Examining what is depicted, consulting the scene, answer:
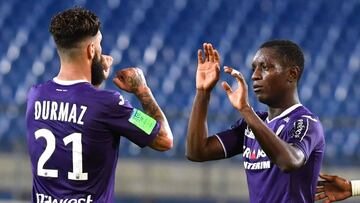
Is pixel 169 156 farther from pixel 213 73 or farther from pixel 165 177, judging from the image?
pixel 213 73

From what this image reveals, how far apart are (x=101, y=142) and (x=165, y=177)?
15.3 ft

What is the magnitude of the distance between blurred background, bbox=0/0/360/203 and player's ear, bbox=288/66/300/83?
176 inches

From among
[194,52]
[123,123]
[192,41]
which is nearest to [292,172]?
[123,123]

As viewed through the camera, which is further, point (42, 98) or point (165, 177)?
point (165, 177)

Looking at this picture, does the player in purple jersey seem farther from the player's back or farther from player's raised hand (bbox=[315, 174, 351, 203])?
the player's back

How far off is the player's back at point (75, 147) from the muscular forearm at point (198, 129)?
0.47 metres

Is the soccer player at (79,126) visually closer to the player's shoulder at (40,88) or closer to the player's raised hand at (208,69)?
the player's shoulder at (40,88)

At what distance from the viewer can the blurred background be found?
868 centimetres

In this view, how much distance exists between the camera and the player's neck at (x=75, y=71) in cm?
400

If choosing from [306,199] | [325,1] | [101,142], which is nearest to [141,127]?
[101,142]

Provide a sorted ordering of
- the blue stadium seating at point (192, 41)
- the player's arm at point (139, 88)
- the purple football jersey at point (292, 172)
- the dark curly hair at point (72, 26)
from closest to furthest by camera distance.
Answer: the dark curly hair at point (72, 26)
the purple football jersey at point (292, 172)
the player's arm at point (139, 88)
the blue stadium seating at point (192, 41)

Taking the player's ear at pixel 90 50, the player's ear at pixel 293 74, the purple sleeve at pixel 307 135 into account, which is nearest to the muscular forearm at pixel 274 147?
the purple sleeve at pixel 307 135

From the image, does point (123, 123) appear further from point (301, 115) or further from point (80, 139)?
point (301, 115)

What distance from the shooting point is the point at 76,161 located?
3898 millimetres
